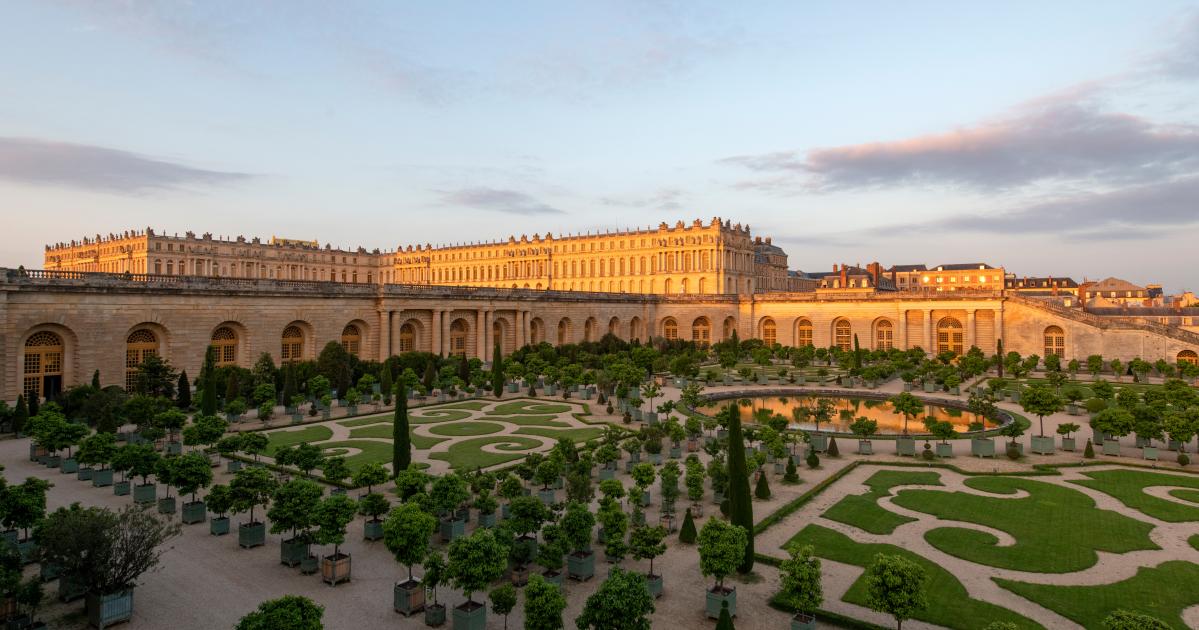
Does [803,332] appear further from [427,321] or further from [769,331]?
[427,321]

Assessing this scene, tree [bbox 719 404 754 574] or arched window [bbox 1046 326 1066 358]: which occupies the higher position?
arched window [bbox 1046 326 1066 358]

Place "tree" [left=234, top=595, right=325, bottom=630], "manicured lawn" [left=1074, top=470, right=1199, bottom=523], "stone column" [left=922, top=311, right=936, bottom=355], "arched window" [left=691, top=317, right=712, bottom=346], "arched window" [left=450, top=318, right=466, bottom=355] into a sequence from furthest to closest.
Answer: "arched window" [left=691, top=317, right=712, bottom=346] < "stone column" [left=922, top=311, right=936, bottom=355] < "arched window" [left=450, top=318, right=466, bottom=355] < "manicured lawn" [left=1074, top=470, right=1199, bottom=523] < "tree" [left=234, top=595, right=325, bottom=630]

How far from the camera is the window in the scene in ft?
212

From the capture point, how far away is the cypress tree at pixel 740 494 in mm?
17052

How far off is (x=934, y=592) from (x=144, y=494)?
75.4 feet

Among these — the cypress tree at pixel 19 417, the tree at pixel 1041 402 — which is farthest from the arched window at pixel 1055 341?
the cypress tree at pixel 19 417

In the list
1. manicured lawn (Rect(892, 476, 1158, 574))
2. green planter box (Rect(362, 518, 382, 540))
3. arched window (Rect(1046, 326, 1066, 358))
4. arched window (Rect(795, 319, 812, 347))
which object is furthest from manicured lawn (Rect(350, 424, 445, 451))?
arched window (Rect(1046, 326, 1066, 358))

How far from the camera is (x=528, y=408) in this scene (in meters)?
42.2

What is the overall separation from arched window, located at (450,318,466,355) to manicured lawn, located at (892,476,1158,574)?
43809 mm

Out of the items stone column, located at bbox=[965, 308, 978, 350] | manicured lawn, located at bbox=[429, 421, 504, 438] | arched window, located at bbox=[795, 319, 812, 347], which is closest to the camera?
manicured lawn, located at bbox=[429, 421, 504, 438]

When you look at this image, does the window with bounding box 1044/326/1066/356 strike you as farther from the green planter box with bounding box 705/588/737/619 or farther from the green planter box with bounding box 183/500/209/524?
the green planter box with bounding box 183/500/209/524

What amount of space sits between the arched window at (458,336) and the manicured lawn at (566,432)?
2720 centimetres

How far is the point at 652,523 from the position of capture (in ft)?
68.8

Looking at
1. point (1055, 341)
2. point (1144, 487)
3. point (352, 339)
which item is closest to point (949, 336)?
point (1055, 341)
